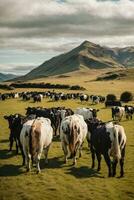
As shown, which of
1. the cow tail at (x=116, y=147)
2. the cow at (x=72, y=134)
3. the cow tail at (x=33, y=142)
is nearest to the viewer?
the cow tail at (x=116, y=147)

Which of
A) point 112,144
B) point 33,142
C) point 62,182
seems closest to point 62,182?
point 62,182

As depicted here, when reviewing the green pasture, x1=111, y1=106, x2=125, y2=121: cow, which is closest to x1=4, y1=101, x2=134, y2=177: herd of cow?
the green pasture

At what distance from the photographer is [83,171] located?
19547mm

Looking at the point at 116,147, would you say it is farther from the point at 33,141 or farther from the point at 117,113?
the point at 117,113

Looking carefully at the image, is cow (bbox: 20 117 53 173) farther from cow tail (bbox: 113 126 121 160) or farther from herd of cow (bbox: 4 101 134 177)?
cow tail (bbox: 113 126 121 160)

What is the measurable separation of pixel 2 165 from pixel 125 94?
55.7 m

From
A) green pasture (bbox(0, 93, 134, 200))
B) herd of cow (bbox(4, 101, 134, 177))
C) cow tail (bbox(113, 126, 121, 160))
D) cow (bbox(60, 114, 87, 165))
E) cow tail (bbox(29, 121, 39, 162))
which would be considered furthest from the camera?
cow (bbox(60, 114, 87, 165))

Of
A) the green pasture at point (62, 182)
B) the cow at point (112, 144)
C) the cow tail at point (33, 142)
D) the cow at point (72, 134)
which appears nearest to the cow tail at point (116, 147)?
the cow at point (112, 144)

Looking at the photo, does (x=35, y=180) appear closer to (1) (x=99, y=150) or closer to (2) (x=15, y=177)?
(2) (x=15, y=177)

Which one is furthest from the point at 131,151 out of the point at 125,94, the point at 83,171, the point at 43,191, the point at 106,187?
the point at 125,94

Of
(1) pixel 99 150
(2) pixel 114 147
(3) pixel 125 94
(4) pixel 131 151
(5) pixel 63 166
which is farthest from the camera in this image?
(3) pixel 125 94

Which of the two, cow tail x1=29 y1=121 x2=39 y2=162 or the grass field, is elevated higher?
cow tail x1=29 y1=121 x2=39 y2=162

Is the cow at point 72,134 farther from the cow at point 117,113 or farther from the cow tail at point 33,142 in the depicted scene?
the cow at point 117,113

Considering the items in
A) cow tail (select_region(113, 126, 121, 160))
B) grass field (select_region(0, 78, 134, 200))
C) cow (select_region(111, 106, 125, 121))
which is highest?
cow (select_region(111, 106, 125, 121))
